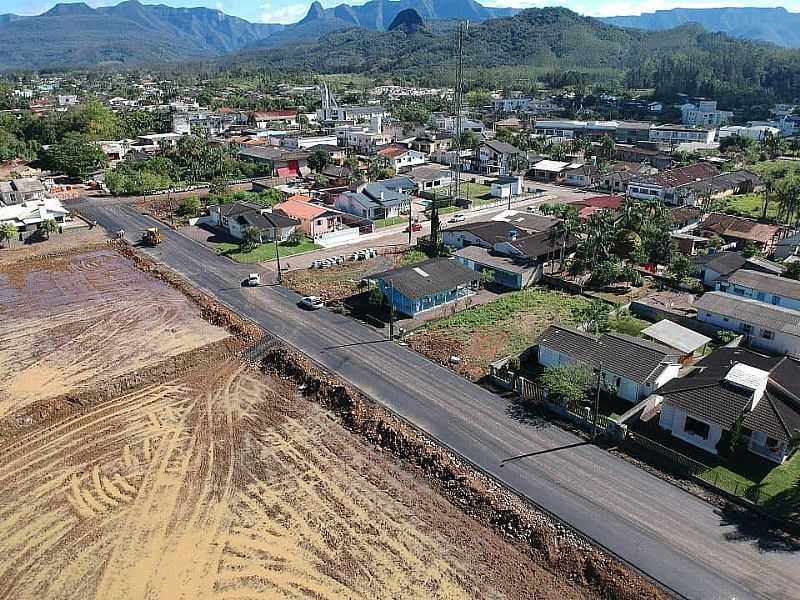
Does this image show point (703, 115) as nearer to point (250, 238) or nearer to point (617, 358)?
point (250, 238)

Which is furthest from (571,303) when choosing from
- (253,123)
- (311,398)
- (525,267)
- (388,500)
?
(253,123)

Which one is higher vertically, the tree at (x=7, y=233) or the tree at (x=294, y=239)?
the tree at (x=7, y=233)

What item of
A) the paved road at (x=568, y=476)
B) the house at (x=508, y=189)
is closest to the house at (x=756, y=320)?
the paved road at (x=568, y=476)

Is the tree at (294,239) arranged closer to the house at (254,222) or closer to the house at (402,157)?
the house at (254,222)

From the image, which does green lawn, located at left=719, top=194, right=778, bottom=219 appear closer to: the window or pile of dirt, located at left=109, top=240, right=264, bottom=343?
the window

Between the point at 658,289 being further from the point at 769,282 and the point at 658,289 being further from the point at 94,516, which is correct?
the point at 94,516

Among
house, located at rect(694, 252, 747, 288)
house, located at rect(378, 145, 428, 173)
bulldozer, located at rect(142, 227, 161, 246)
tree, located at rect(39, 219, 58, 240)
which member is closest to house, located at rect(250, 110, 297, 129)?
house, located at rect(378, 145, 428, 173)
